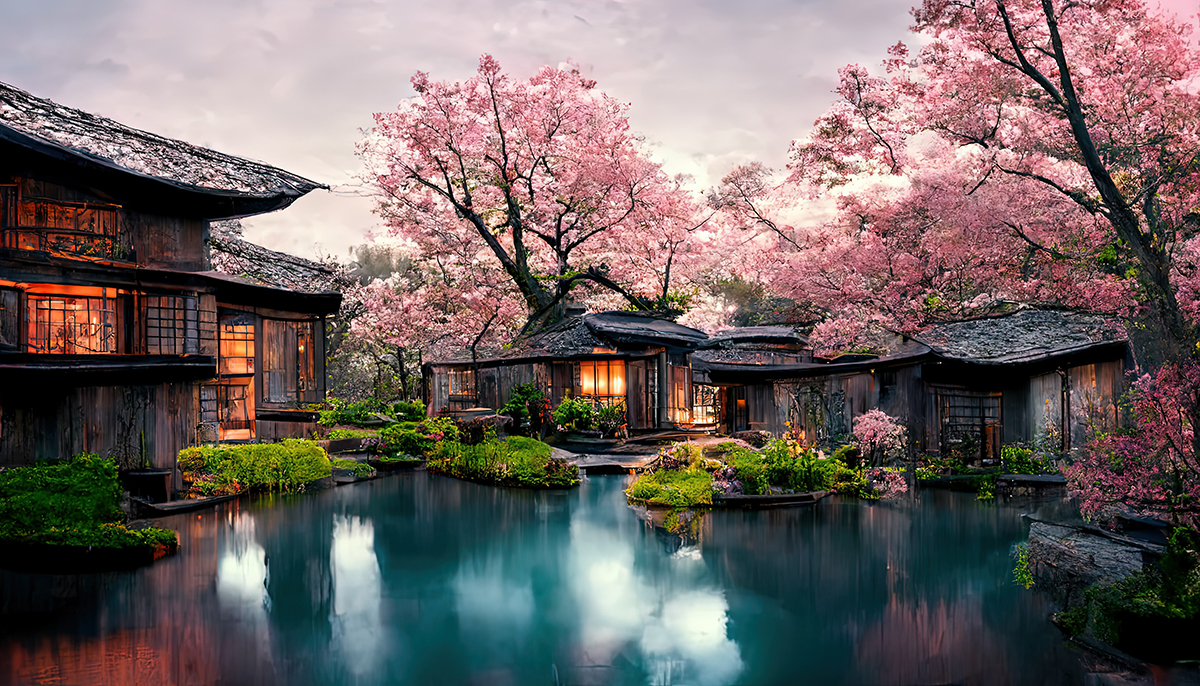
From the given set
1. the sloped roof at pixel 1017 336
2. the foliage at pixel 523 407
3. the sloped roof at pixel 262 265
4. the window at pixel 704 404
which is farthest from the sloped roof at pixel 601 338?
the sloped roof at pixel 1017 336

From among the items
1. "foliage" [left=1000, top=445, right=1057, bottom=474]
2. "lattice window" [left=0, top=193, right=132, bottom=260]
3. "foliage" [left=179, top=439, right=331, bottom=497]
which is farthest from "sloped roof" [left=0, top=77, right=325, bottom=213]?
"foliage" [left=1000, top=445, right=1057, bottom=474]

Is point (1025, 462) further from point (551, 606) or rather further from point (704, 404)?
point (551, 606)

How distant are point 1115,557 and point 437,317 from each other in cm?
2571

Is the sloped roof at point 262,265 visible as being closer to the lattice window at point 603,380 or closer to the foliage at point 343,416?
the foliage at point 343,416

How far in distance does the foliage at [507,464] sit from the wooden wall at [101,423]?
21.0 ft

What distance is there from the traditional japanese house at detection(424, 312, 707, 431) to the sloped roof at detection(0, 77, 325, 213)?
9473 millimetres

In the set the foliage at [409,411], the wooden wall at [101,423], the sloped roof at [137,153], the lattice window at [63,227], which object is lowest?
the foliage at [409,411]

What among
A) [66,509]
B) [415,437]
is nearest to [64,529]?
[66,509]

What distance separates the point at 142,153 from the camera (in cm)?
1725

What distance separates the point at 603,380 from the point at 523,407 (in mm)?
3487

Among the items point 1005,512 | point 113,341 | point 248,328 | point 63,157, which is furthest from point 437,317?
point 1005,512

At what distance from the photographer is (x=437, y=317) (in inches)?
1161

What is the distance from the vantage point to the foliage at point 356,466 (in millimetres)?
17047

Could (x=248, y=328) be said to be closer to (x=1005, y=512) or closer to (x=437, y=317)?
Answer: (x=437, y=317)
